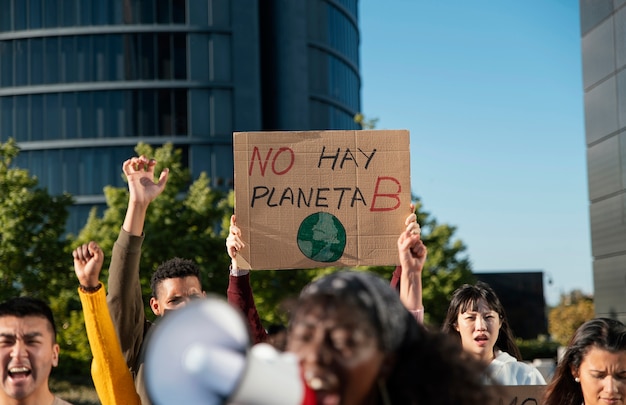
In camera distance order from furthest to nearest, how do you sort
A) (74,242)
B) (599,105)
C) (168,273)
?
(74,242) → (599,105) → (168,273)

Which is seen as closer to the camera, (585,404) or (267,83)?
(585,404)

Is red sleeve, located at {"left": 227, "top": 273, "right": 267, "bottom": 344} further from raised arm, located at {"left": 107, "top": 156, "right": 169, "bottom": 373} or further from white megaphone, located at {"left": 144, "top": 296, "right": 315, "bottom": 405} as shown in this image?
white megaphone, located at {"left": 144, "top": 296, "right": 315, "bottom": 405}

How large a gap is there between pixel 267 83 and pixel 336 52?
5825 mm

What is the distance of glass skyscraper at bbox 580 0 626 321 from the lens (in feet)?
56.1

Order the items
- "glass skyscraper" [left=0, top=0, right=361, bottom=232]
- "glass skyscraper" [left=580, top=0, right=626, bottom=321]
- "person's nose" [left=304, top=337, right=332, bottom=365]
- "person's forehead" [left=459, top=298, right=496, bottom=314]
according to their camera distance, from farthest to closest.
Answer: "glass skyscraper" [left=0, top=0, right=361, bottom=232] < "glass skyscraper" [left=580, top=0, right=626, bottom=321] < "person's forehead" [left=459, top=298, right=496, bottom=314] < "person's nose" [left=304, top=337, right=332, bottom=365]

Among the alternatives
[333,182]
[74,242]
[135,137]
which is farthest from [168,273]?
[135,137]

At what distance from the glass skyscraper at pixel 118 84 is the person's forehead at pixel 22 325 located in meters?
45.7

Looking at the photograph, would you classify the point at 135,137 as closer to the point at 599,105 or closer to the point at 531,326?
the point at 531,326

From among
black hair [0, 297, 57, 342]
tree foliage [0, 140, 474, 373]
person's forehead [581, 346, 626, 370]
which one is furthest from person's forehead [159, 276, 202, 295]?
tree foliage [0, 140, 474, 373]

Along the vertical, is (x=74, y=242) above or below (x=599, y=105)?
below

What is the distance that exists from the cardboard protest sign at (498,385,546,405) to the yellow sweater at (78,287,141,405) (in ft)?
5.17

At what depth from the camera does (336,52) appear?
56.5 metres

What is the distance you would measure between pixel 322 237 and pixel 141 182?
0.97 metres

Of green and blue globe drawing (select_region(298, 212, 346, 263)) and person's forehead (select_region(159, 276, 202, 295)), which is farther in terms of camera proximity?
green and blue globe drawing (select_region(298, 212, 346, 263))
